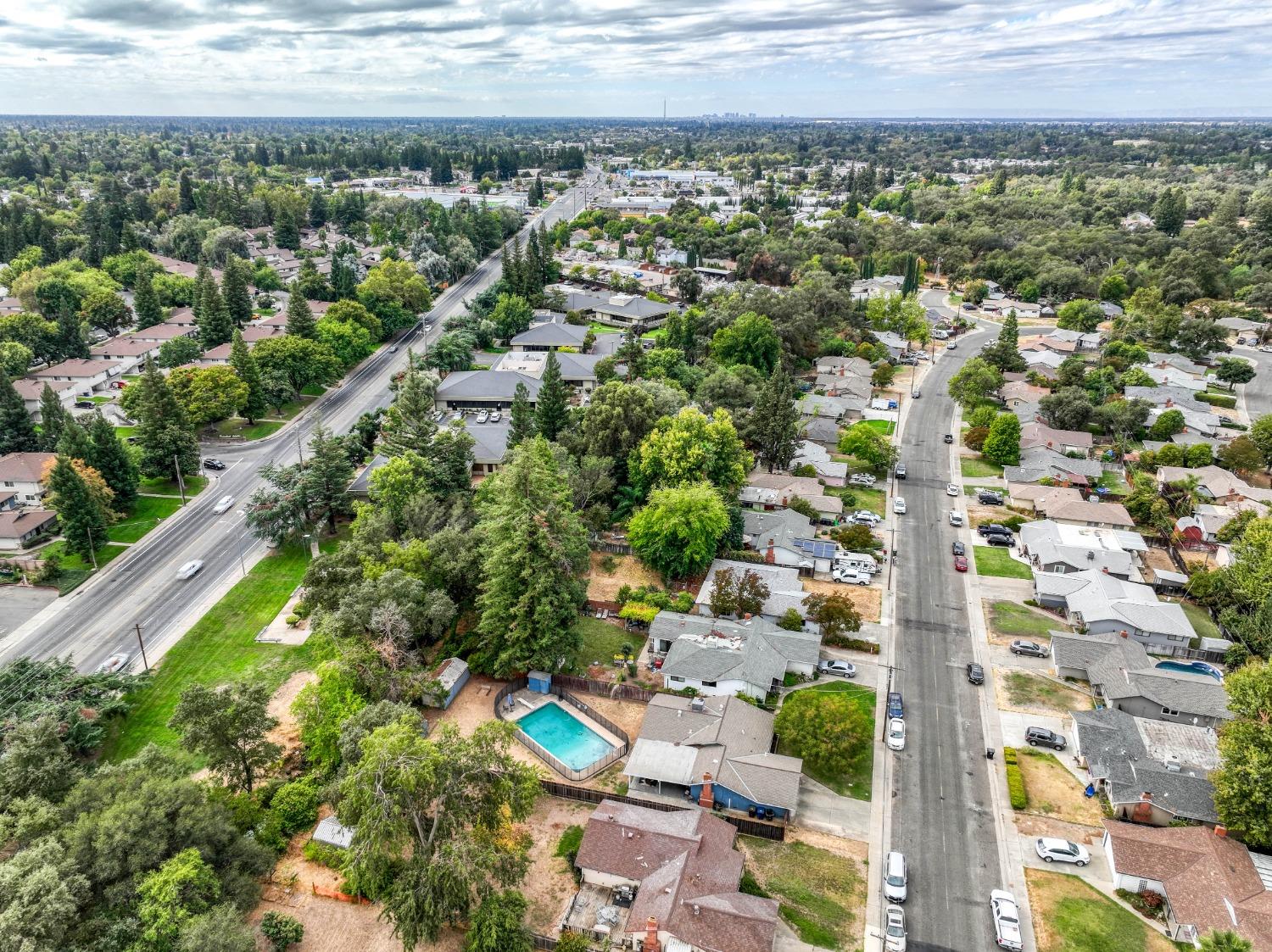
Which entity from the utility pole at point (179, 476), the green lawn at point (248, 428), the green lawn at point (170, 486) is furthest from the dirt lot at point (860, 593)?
the green lawn at point (248, 428)

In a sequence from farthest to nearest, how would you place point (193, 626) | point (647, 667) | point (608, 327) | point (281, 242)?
1. point (281, 242)
2. point (608, 327)
3. point (193, 626)
4. point (647, 667)

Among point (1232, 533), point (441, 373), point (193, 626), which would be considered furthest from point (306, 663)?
point (1232, 533)

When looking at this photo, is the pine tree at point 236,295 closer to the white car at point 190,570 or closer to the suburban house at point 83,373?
the suburban house at point 83,373

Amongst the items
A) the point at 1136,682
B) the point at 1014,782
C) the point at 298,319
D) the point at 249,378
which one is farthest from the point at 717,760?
the point at 298,319

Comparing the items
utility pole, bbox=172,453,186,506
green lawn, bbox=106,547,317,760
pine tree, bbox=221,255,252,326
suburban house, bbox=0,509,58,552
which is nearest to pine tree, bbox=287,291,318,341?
pine tree, bbox=221,255,252,326

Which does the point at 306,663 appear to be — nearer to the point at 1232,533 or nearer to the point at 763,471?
the point at 763,471

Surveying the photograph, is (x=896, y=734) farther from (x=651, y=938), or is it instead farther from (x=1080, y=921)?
(x=651, y=938)
